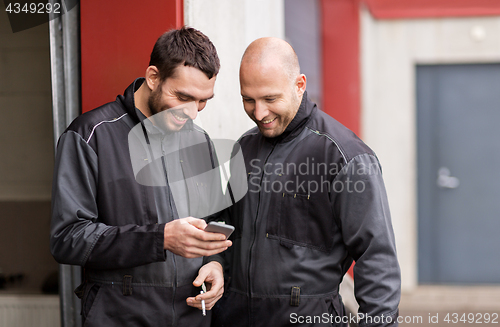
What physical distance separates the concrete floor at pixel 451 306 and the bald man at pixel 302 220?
321cm

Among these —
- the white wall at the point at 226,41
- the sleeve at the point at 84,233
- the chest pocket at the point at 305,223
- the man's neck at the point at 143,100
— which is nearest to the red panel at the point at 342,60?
the white wall at the point at 226,41

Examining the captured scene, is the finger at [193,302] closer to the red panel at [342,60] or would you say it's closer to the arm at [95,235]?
the arm at [95,235]

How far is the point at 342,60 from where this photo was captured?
15.5ft

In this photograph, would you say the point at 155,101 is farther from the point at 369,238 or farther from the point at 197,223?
the point at 369,238

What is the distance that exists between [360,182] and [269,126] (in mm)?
413

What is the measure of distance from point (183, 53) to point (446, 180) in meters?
4.17

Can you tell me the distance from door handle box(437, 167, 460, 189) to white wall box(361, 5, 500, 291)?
0.95 ft

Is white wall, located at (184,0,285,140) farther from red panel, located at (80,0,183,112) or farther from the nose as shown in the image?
the nose

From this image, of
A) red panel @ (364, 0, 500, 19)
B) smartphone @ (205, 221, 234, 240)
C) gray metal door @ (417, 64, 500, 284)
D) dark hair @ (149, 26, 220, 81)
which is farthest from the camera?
gray metal door @ (417, 64, 500, 284)

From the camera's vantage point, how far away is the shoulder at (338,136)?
168cm

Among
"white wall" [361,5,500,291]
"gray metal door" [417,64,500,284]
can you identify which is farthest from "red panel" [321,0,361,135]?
"gray metal door" [417,64,500,284]

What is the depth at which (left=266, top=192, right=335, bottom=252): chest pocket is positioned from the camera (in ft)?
5.57

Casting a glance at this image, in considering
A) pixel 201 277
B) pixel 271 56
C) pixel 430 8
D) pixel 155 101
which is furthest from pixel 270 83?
pixel 430 8

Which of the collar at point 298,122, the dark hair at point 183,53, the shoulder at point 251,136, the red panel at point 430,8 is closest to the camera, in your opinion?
the dark hair at point 183,53
